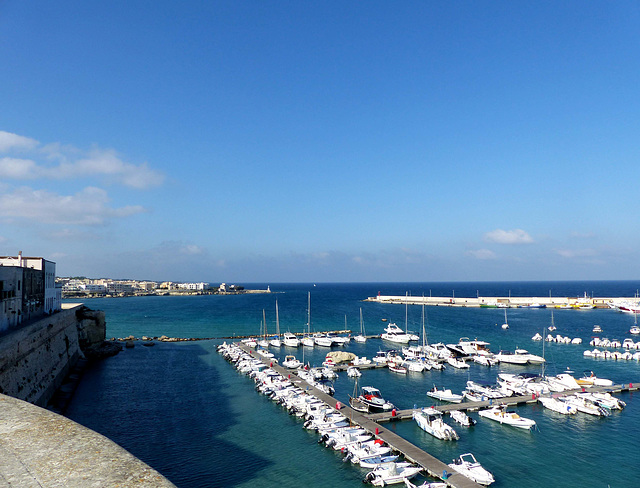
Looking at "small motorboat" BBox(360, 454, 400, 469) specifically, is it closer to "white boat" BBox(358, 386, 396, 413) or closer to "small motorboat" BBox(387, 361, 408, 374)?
"white boat" BBox(358, 386, 396, 413)

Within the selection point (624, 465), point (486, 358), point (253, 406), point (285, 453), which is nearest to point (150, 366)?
point (253, 406)

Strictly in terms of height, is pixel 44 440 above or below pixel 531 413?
above

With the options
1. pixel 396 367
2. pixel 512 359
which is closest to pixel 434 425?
pixel 396 367

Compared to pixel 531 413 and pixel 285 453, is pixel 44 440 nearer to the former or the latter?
pixel 285 453

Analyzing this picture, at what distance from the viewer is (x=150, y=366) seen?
2293 inches

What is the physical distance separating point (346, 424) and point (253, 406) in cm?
1134

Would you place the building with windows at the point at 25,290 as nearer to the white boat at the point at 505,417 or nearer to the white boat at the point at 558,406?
the white boat at the point at 505,417

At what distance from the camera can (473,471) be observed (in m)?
24.6

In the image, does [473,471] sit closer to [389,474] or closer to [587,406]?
[389,474]

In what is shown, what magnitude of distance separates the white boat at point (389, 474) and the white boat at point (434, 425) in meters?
6.75

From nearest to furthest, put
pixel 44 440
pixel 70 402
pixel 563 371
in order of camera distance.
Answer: pixel 44 440
pixel 70 402
pixel 563 371

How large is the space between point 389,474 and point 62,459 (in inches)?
765

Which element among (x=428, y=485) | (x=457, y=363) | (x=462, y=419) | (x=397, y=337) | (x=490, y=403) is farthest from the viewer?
(x=397, y=337)

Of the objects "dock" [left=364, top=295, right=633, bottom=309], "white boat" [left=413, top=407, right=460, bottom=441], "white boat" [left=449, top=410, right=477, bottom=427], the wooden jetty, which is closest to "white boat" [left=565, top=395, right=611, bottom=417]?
"white boat" [left=449, top=410, right=477, bottom=427]
